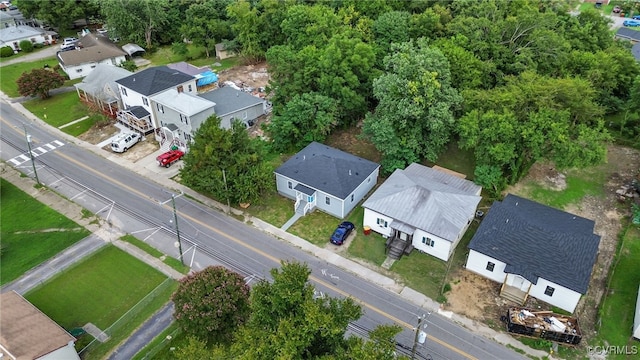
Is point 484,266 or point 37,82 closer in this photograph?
point 484,266

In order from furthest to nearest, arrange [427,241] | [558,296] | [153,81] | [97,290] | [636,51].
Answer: [636,51], [153,81], [427,241], [97,290], [558,296]

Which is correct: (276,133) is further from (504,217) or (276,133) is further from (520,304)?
(520,304)

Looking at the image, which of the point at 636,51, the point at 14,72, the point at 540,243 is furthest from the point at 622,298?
the point at 14,72

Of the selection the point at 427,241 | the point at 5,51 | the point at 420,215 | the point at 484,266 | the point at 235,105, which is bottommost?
the point at 484,266

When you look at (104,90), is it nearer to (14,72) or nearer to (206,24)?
(206,24)

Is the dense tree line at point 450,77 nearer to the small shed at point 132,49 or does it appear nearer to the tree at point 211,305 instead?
the small shed at point 132,49

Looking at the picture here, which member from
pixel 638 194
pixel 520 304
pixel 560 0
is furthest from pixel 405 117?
pixel 560 0

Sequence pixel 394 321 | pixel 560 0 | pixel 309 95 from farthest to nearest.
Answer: pixel 560 0 → pixel 309 95 → pixel 394 321
